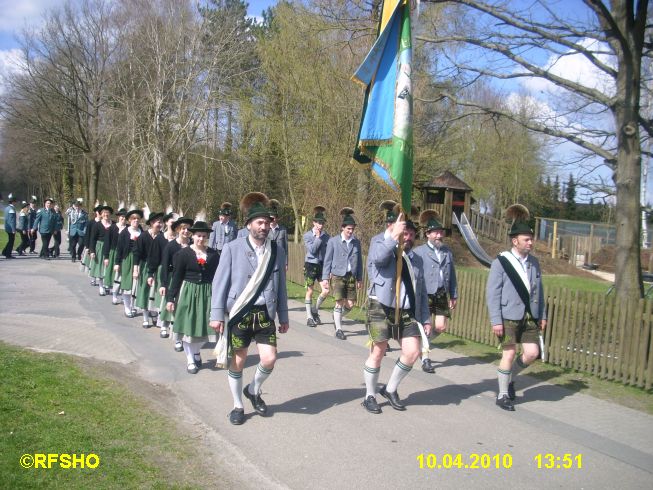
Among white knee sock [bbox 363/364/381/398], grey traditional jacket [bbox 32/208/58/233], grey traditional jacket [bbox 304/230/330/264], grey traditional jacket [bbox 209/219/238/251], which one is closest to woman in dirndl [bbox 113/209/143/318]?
grey traditional jacket [bbox 209/219/238/251]

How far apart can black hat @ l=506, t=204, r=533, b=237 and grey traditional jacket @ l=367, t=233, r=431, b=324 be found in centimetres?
127

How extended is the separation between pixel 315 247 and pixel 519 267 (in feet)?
18.9

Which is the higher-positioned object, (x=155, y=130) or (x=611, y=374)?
(x=155, y=130)

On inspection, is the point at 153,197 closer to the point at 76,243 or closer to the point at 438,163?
the point at 76,243

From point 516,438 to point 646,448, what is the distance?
1248 millimetres

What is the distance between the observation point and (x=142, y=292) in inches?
418

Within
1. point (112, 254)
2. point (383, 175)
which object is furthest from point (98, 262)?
point (383, 175)

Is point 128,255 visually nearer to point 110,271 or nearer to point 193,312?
point 110,271

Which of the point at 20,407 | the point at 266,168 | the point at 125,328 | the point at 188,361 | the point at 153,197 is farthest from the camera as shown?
the point at 266,168

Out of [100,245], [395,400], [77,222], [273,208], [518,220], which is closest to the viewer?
[395,400]

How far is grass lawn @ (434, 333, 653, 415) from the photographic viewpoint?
7477mm

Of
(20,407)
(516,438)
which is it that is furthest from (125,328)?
(516,438)

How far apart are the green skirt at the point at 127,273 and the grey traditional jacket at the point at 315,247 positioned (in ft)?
11.4

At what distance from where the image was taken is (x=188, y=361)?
7887 mm
